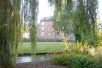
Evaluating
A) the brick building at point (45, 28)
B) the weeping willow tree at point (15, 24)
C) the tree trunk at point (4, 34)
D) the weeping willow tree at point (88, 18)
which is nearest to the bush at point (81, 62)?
the brick building at point (45, 28)

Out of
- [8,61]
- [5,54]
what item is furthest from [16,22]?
[8,61]

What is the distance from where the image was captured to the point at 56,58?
393cm

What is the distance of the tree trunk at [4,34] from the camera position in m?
1.57

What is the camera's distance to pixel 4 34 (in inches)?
66.4

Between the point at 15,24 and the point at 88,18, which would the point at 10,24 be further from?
the point at 88,18

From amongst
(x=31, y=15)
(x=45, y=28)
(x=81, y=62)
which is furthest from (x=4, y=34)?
(x=45, y=28)

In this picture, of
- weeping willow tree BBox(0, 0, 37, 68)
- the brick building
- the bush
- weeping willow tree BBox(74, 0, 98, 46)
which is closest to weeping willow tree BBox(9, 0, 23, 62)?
weeping willow tree BBox(0, 0, 37, 68)

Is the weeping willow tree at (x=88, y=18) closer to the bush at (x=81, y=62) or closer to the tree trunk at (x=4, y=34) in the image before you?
the tree trunk at (x=4, y=34)

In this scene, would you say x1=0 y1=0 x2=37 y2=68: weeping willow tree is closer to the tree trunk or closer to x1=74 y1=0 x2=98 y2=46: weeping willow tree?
the tree trunk

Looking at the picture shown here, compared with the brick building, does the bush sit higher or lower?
lower

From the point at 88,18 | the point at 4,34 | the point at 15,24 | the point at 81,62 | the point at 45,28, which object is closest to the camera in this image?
the point at 88,18

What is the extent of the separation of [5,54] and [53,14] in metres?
1.12

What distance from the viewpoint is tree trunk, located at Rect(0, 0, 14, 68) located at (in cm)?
157

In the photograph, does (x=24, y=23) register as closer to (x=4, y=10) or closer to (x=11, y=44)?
(x=4, y=10)
